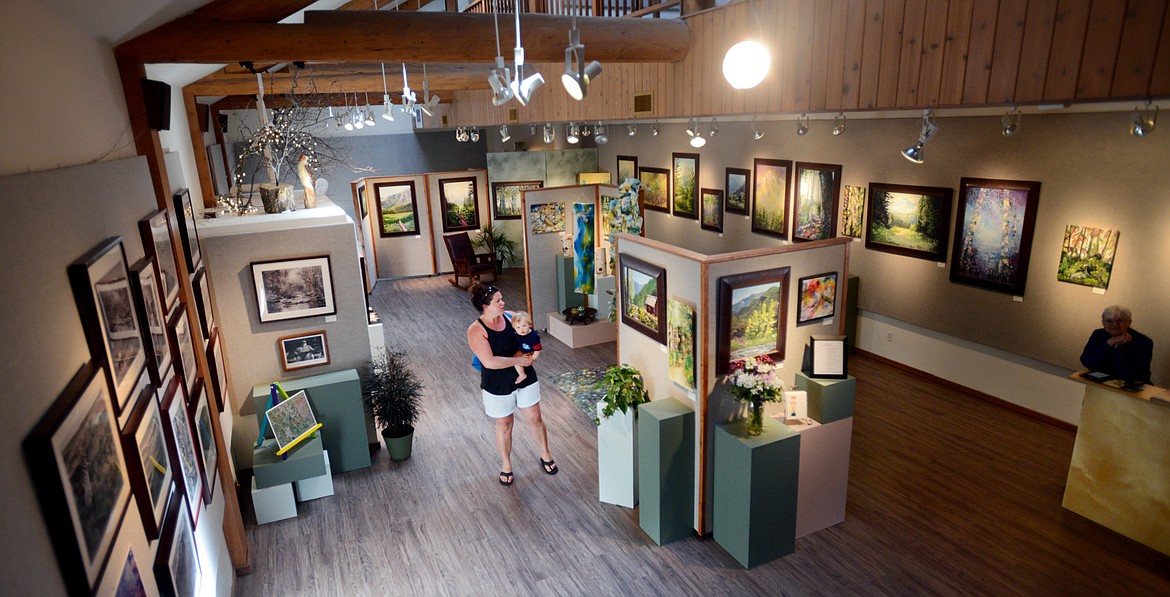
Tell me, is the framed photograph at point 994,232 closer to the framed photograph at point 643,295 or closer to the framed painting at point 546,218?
the framed photograph at point 643,295

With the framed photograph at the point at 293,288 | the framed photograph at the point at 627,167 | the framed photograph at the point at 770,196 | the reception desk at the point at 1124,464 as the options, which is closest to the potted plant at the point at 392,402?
the framed photograph at the point at 293,288

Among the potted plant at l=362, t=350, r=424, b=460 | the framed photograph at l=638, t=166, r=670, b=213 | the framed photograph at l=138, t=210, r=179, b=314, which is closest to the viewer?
the framed photograph at l=138, t=210, r=179, b=314

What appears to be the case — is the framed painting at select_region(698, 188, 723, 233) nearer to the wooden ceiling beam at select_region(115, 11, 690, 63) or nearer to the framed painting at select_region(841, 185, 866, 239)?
the framed painting at select_region(841, 185, 866, 239)

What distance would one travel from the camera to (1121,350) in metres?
4.73

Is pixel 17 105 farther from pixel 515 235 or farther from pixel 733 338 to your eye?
pixel 515 235

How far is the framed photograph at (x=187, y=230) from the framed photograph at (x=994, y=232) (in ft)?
22.1

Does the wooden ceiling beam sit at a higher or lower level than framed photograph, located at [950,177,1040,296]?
higher

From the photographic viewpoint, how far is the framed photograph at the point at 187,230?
4.17 meters

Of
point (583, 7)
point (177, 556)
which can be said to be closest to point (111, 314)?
point (177, 556)

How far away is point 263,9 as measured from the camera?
13.5 feet

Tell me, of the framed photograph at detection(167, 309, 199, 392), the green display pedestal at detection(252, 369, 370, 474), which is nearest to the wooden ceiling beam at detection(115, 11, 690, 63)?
the framed photograph at detection(167, 309, 199, 392)

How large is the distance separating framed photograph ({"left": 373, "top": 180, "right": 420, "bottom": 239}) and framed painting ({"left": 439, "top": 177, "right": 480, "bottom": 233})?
54cm

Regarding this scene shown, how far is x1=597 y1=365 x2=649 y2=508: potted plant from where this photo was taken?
185 inches

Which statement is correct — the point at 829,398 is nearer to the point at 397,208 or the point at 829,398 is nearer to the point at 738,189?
the point at 738,189
